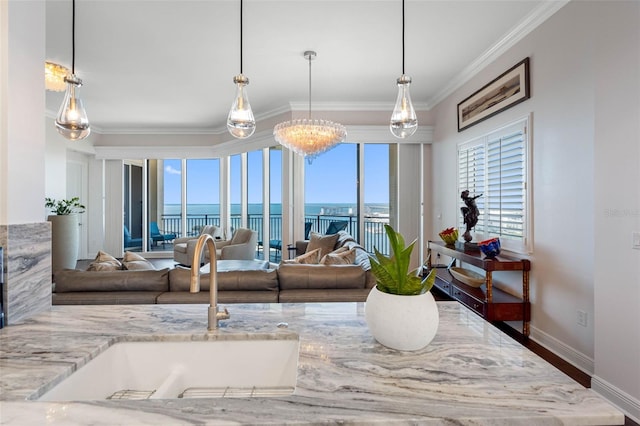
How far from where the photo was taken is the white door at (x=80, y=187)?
7168 mm

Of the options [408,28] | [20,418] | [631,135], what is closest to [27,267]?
[20,418]

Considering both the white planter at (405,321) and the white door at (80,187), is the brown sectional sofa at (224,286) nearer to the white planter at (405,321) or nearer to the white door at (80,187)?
the white planter at (405,321)

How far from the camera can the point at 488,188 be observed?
393 cm

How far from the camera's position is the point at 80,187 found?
746cm

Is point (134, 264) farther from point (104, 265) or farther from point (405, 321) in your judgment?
point (405, 321)

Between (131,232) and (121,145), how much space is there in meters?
1.99

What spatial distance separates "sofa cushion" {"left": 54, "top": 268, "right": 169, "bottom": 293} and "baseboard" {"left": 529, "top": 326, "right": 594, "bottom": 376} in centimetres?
314

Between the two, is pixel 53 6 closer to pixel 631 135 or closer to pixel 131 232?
pixel 631 135

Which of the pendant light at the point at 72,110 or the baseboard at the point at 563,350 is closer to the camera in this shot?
the pendant light at the point at 72,110

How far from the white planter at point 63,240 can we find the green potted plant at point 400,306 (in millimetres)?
6301

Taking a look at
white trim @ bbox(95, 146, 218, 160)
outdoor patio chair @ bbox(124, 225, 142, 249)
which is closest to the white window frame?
white trim @ bbox(95, 146, 218, 160)

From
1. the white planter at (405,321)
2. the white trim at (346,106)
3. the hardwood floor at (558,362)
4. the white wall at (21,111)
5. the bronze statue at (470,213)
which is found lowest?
the hardwood floor at (558,362)

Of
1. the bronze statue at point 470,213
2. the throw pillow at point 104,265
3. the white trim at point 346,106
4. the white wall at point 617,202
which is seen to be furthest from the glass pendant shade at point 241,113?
the white trim at point 346,106

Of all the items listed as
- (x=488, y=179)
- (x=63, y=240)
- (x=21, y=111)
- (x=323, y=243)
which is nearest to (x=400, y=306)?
(x=21, y=111)
